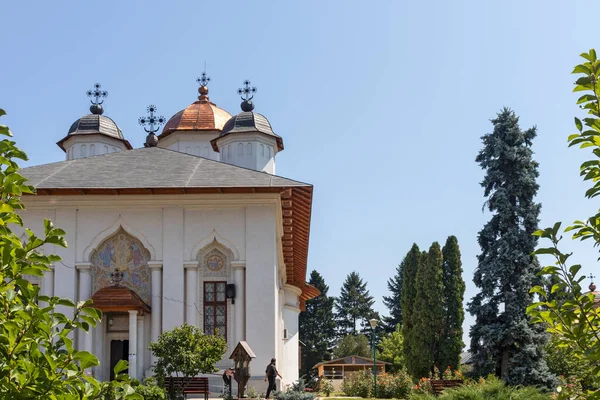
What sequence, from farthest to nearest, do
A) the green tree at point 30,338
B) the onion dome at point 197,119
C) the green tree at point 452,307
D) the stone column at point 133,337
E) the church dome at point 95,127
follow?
1. the onion dome at point 197,119
2. the church dome at point 95,127
3. the green tree at point 452,307
4. the stone column at point 133,337
5. the green tree at point 30,338

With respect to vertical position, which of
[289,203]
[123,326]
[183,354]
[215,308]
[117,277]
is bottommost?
[183,354]

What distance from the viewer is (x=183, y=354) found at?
19422mm

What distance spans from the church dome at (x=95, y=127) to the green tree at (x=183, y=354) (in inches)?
770

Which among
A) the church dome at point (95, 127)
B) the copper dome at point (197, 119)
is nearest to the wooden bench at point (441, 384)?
the copper dome at point (197, 119)

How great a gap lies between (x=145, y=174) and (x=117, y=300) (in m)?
4.14

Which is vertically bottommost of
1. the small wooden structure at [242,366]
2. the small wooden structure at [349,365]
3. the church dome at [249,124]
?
the small wooden structure at [349,365]

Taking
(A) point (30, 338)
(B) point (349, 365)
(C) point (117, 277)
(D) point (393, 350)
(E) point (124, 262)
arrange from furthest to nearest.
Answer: (D) point (393, 350)
(B) point (349, 365)
(E) point (124, 262)
(C) point (117, 277)
(A) point (30, 338)

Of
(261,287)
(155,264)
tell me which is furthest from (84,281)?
(261,287)

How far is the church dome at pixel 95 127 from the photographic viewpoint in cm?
3734

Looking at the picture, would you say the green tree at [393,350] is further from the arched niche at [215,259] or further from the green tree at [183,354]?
the green tree at [183,354]

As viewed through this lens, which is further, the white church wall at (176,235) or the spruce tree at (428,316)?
the spruce tree at (428,316)

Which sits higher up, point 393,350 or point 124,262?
point 124,262

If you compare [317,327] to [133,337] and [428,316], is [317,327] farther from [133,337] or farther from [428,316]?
[133,337]

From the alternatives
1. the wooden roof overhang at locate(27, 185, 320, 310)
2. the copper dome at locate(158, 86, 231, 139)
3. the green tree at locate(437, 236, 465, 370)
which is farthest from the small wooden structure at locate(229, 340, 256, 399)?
the copper dome at locate(158, 86, 231, 139)
